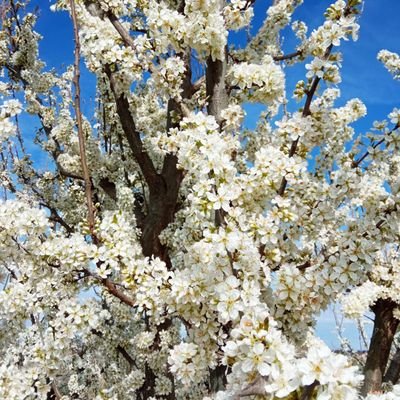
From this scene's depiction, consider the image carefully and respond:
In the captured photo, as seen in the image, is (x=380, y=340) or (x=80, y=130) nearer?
(x=80, y=130)

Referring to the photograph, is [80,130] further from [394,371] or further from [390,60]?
[394,371]

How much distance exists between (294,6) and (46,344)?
5.37 m

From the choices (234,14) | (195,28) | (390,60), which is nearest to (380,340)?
(390,60)

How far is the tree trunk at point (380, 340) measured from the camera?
9562mm

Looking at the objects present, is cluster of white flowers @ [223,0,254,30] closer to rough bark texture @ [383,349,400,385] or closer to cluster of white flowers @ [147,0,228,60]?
cluster of white flowers @ [147,0,228,60]

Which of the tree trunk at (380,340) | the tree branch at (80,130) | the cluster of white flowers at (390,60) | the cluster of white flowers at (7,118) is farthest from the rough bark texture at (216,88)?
the tree trunk at (380,340)

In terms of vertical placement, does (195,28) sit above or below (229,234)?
above

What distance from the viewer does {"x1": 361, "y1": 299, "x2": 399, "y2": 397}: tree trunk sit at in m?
9.56

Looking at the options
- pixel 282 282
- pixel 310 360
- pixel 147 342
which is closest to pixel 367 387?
pixel 147 342

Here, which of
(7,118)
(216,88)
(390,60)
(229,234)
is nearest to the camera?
(229,234)

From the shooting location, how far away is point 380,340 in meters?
9.95

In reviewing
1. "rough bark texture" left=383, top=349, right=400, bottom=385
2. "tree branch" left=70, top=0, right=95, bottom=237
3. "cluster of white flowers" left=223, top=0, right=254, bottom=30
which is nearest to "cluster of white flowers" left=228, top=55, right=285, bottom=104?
"cluster of white flowers" left=223, top=0, right=254, bottom=30

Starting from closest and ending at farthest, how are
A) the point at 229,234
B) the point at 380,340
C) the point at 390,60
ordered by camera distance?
the point at 229,234 → the point at 390,60 → the point at 380,340

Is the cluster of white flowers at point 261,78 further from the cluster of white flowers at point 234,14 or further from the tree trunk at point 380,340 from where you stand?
the tree trunk at point 380,340
